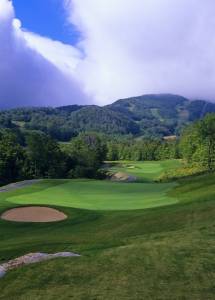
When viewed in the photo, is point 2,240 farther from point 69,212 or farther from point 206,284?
point 206,284

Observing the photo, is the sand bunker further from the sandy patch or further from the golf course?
the sandy patch

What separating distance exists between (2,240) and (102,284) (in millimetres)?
17830

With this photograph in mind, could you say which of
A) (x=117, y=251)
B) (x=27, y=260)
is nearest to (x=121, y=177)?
(x=117, y=251)

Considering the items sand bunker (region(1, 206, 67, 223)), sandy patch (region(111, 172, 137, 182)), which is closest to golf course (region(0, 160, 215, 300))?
sand bunker (region(1, 206, 67, 223))

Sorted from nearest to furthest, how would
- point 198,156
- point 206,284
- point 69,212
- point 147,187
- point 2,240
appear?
point 206,284 → point 2,240 → point 69,212 → point 147,187 → point 198,156

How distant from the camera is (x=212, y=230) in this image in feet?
92.9

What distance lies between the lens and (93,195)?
5738 centimetres

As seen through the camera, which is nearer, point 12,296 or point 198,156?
point 12,296

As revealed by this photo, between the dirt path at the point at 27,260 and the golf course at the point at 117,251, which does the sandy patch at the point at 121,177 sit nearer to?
the golf course at the point at 117,251

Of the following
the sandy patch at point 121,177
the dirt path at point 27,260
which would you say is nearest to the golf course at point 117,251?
the dirt path at point 27,260

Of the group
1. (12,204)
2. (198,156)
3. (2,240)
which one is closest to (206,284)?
(2,240)

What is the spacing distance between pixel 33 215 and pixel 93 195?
14.1 m

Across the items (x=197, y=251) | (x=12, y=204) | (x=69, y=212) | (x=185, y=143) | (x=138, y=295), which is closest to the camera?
(x=138, y=295)

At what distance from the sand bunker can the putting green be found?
362 centimetres
